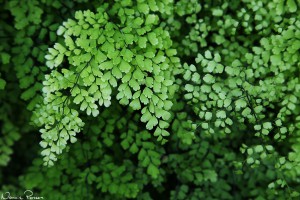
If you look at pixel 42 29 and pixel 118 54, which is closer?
pixel 118 54

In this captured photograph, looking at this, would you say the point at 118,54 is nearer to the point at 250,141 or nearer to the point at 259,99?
the point at 259,99

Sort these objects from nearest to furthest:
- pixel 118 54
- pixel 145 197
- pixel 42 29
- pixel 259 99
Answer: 1. pixel 118 54
2. pixel 259 99
3. pixel 42 29
4. pixel 145 197

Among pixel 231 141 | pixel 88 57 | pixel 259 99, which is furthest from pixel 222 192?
pixel 88 57

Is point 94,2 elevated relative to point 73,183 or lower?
elevated

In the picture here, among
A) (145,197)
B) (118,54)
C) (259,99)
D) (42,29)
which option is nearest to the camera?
A: (118,54)

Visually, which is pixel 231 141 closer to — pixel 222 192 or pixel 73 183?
pixel 222 192

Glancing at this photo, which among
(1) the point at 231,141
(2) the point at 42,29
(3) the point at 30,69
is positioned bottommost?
(1) the point at 231,141

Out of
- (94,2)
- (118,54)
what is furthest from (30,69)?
(118,54)
